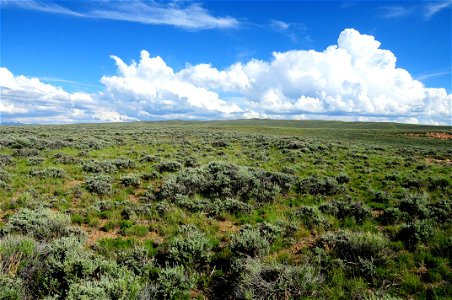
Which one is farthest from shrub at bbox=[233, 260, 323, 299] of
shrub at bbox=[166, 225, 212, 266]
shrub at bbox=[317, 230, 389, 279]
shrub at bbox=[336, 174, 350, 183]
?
shrub at bbox=[336, 174, 350, 183]

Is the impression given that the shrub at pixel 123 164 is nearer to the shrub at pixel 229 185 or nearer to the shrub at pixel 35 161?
the shrub at pixel 35 161

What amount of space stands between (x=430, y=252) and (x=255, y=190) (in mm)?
6472

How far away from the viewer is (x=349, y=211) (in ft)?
33.0

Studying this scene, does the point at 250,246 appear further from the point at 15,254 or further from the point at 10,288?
the point at 15,254

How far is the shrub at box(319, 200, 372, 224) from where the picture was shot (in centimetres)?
980

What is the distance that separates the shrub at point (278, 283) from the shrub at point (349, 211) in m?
4.70

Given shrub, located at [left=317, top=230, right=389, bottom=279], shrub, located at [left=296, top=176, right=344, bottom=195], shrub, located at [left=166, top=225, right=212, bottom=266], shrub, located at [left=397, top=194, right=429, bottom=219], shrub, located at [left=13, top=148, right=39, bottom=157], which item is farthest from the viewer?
shrub, located at [left=13, top=148, right=39, bottom=157]

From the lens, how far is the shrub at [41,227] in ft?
24.2

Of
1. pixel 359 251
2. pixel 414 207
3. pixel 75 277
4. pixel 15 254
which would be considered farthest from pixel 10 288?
pixel 414 207

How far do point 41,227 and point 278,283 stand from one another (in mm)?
6394

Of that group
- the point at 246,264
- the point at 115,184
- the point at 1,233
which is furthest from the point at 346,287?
the point at 115,184

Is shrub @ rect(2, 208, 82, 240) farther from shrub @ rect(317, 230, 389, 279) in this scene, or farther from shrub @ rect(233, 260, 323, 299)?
shrub @ rect(317, 230, 389, 279)

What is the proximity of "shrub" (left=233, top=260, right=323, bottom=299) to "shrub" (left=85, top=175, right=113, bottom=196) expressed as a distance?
8398 millimetres

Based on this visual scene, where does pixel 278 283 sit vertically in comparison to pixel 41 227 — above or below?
below
